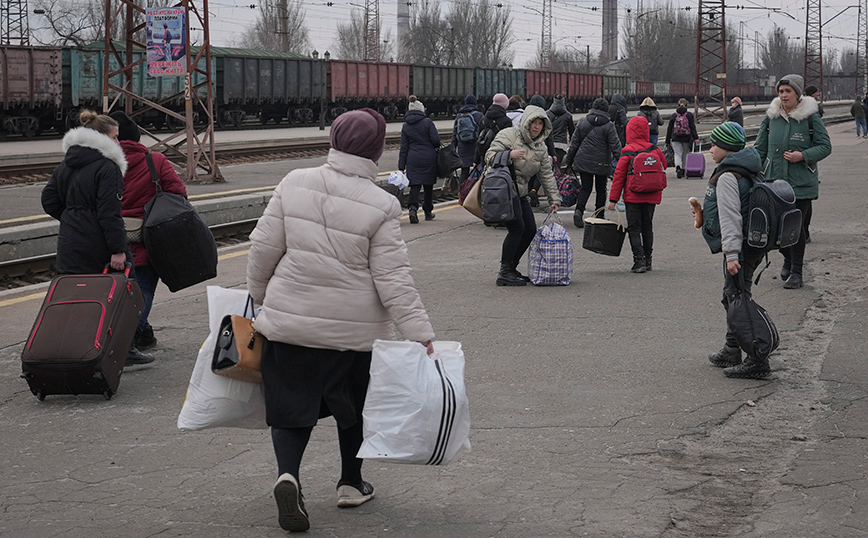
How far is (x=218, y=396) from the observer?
4.05 m

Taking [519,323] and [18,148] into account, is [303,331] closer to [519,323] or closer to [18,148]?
[519,323]

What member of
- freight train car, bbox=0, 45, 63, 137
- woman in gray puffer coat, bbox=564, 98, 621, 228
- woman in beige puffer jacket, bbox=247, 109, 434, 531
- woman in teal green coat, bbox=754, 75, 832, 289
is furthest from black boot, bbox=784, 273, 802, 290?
freight train car, bbox=0, 45, 63, 137

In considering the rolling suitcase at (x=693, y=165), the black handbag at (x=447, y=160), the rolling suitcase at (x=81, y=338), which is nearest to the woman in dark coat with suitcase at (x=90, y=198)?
the rolling suitcase at (x=81, y=338)

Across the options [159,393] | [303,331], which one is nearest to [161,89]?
[159,393]

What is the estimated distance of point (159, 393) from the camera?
6215 mm

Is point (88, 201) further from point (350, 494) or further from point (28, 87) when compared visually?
point (28, 87)

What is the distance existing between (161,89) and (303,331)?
35.2m

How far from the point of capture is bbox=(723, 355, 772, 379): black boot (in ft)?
20.6

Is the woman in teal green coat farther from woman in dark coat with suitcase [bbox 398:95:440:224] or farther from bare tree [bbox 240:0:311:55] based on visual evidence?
bare tree [bbox 240:0:311:55]

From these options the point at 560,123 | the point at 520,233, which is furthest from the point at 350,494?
the point at 560,123

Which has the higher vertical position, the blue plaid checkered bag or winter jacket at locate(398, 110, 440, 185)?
winter jacket at locate(398, 110, 440, 185)

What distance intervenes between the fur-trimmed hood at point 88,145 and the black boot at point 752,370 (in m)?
3.75

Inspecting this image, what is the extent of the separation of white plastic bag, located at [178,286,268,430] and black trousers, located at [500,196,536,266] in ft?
17.3

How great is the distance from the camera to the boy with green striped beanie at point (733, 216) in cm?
619
